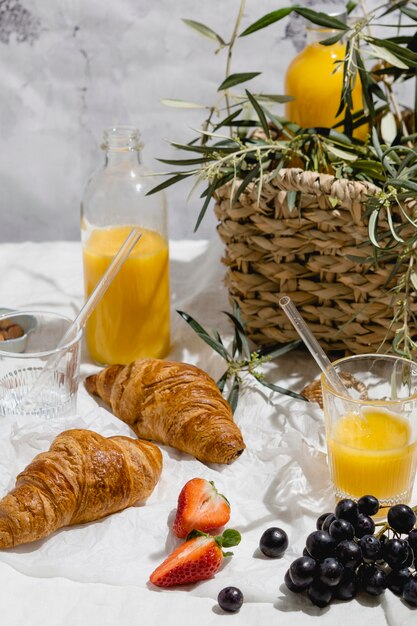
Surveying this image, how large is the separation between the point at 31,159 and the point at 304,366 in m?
0.97

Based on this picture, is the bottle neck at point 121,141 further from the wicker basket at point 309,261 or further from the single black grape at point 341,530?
the single black grape at point 341,530

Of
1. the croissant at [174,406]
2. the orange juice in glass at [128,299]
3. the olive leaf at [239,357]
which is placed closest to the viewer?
the croissant at [174,406]

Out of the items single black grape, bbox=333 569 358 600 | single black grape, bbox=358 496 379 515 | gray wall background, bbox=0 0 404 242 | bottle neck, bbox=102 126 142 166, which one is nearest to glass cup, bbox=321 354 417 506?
single black grape, bbox=358 496 379 515

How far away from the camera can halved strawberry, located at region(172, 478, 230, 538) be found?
1070 mm

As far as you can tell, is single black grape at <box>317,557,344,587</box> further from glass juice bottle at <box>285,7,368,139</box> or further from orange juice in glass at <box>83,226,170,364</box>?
glass juice bottle at <box>285,7,368,139</box>

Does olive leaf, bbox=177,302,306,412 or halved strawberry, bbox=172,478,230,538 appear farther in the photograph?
olive leaf, bbox=177,302,306,412

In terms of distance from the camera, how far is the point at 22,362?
1286 millimetres

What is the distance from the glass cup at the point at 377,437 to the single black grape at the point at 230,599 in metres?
0.22

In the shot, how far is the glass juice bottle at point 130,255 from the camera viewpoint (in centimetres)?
146

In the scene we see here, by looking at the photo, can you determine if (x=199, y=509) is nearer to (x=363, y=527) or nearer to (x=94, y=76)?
(x=363, y=527)

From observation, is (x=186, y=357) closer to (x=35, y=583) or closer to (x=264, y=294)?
(x=264, y=294)

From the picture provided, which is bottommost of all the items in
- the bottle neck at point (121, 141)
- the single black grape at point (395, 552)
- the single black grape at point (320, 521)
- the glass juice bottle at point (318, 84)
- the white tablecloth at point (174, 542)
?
the white tablecloth at point (174, 542)

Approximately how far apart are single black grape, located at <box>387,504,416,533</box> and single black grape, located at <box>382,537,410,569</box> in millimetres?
28

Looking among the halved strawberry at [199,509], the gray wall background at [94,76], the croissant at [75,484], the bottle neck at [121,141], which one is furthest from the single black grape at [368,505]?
the gray wall background at [94,76]
